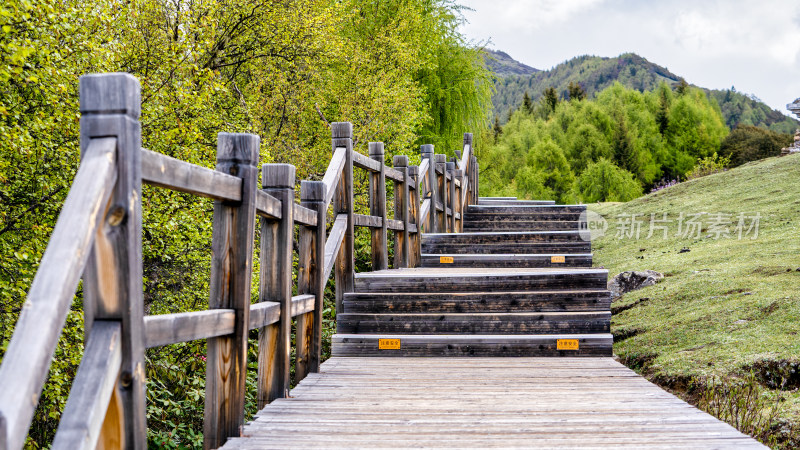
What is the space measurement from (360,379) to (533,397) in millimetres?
1253

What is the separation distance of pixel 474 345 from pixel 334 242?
146cm

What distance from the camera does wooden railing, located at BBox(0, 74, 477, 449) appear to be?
184 centimetres

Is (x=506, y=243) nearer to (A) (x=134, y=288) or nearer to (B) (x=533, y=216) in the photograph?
(B) (x=533, y=216)

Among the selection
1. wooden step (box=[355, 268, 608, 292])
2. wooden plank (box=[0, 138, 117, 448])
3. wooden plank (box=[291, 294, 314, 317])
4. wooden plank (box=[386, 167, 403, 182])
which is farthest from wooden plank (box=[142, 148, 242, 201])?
wooden plank (box=[386, 167, 403, 182])

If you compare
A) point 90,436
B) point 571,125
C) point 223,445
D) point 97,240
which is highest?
point 571,125

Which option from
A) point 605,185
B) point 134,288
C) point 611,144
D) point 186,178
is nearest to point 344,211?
point 186,178

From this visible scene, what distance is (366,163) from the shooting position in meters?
7.30

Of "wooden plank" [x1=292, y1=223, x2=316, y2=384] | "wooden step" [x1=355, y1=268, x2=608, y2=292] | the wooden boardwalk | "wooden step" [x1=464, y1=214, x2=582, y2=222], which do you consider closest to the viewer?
the wooden boardwalk

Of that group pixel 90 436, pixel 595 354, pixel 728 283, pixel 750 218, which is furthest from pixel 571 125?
pixel 90 436

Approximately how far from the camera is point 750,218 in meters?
14.7

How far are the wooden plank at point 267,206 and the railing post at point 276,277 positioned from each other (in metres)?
0.10

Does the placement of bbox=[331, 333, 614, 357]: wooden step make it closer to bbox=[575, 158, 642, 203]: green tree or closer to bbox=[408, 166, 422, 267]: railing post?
bbox=[408, 166, 422, 267]: railing post

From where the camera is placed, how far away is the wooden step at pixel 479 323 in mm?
6051

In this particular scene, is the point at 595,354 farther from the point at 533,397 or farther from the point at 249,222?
the point at 249,222
